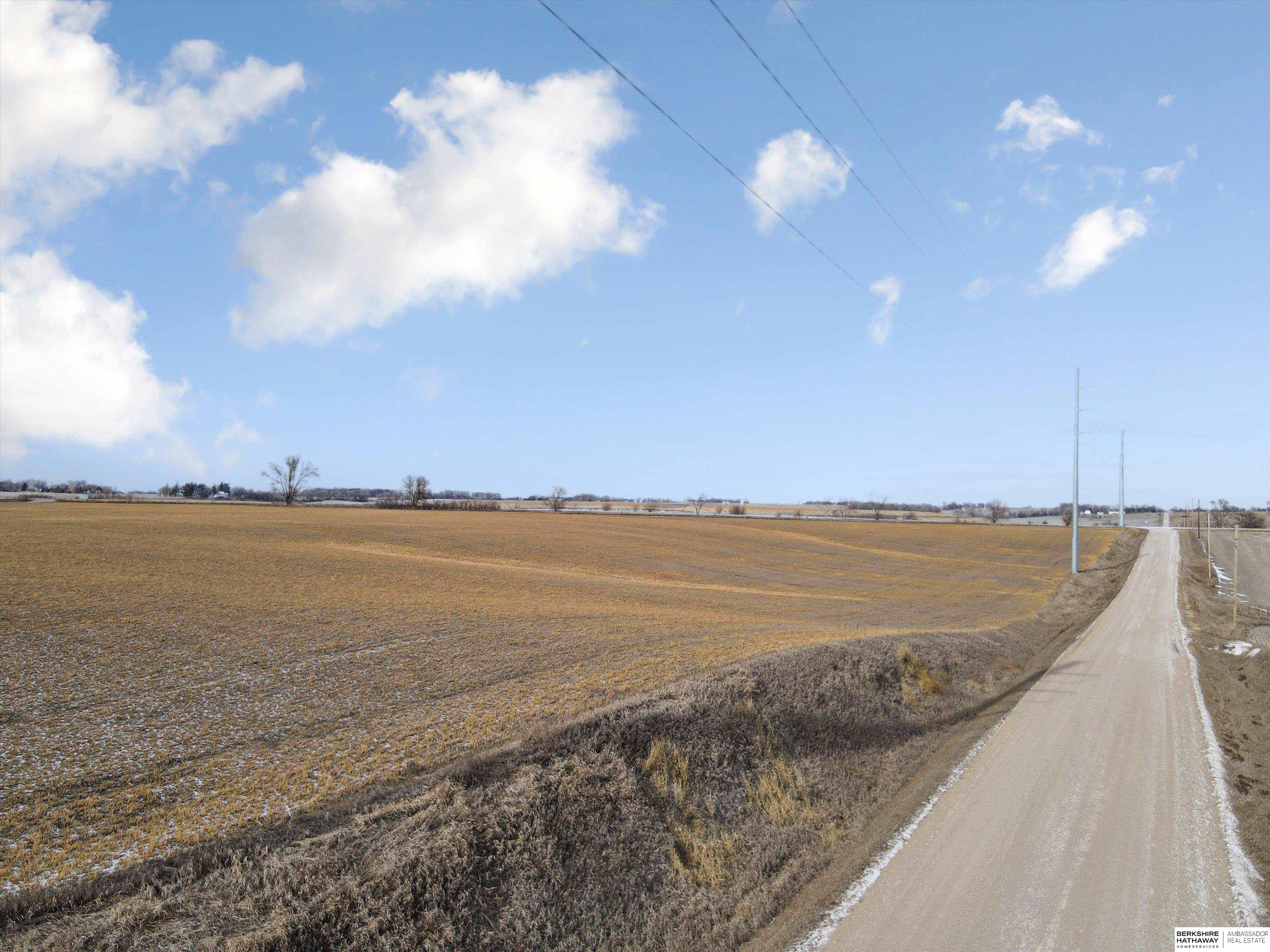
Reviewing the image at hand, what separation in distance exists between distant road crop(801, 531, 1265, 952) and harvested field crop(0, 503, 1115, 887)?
21.5 feet

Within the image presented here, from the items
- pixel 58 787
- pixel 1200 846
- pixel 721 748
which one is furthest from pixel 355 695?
pixel 1200 846

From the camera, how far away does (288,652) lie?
53.2 feet

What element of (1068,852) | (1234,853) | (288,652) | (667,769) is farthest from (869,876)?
(288,652)

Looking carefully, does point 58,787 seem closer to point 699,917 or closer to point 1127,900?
point 699,917

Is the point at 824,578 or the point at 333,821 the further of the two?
the point at 824,578

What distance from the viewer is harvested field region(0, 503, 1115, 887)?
30.3ft

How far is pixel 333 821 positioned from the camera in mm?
8133

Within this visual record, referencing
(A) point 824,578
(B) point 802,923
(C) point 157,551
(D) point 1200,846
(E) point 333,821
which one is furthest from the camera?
(A) point 824,578

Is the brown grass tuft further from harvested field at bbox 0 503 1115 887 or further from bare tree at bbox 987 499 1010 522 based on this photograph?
bare tree at bbox 987 499 1010 522

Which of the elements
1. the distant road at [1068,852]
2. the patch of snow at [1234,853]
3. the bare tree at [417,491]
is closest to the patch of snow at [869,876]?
the distant road at [1068,852]

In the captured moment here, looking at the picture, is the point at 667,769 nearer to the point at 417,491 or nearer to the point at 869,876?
the point at 869,876

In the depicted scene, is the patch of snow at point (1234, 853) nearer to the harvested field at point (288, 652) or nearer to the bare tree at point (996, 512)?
the harvested field at point (288, 652)

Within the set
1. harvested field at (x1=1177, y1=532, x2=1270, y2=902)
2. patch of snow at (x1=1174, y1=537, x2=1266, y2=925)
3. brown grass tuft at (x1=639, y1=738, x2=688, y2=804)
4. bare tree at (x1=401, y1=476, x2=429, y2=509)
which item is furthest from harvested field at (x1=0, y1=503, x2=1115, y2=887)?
bare tree at (x1=401, y1=476, x2=429, y2=509)

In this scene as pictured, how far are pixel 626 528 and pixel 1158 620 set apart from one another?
5146 centimetres
